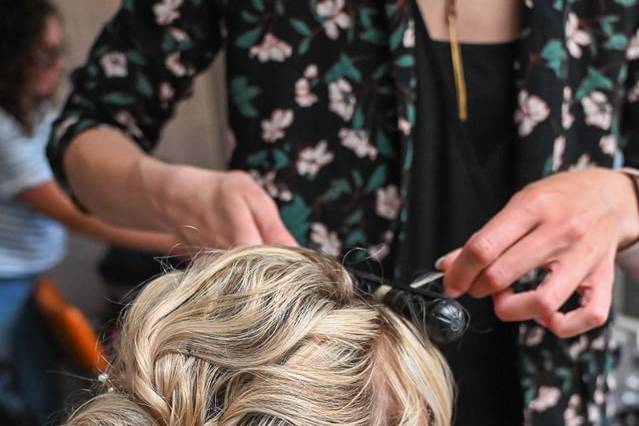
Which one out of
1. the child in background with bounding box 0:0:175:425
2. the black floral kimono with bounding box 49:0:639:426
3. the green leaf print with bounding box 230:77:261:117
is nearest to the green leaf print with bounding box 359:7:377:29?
the black floral kimono with bounding box 49:0:639:426

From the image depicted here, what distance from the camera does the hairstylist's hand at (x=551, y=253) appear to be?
597 millimetres

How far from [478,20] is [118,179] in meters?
0.42

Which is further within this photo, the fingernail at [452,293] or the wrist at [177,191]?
the wrist at [177,191]

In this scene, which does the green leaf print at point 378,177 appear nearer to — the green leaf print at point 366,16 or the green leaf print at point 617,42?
the green leaf print at point 366,16

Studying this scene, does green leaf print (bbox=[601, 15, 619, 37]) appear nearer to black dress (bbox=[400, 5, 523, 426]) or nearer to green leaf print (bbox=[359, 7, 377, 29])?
black dress (bbox=[400, 5, 523, 426])

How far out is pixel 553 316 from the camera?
619 mm

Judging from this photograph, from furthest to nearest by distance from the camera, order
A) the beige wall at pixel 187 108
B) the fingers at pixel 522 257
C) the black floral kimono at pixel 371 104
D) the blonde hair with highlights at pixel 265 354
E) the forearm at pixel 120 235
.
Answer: the beige wall at pixel 187 108
the forearm at pixel 120 235
the black floral kimono at pixel 371 104
the fingers at pixel 522 257
the blonde hair with highlights at pixel 265 354

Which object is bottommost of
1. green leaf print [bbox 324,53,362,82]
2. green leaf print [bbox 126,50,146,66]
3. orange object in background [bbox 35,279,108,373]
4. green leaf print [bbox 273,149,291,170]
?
orange object in background [bbox 35,279,108,373]

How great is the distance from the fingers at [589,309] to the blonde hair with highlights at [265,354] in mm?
112

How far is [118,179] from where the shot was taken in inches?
31.9

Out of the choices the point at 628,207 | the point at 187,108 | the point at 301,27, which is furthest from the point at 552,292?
the point at 187,108

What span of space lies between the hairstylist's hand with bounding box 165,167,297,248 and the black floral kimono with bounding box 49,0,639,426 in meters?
0.09

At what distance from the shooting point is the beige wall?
7.48ft

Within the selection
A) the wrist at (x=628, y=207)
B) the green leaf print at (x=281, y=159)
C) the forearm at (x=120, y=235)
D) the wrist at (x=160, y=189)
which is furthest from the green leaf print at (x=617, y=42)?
the forearm at (x=120, y=235)
